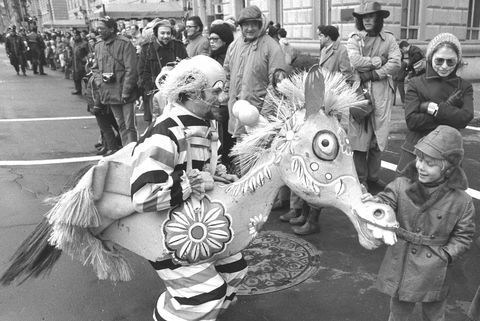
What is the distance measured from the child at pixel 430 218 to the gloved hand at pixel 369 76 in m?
2.46

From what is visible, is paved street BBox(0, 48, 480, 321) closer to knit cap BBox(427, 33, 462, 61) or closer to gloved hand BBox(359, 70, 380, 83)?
gloved hand BBox(359, 70, 380, 83)

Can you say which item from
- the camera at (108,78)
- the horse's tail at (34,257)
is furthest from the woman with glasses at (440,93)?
the camera at (108,78)

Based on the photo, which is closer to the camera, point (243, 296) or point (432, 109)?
point (243, 296)

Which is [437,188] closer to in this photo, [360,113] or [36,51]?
[360,113]

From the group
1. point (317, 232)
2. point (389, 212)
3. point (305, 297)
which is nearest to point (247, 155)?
point (389, 212)

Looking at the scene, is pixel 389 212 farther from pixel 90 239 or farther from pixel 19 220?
pixel 19 220

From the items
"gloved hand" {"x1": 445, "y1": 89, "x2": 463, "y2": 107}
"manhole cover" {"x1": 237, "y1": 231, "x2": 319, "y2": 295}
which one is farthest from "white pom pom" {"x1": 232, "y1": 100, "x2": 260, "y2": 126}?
"gloved hand" {"x1": 445, "y1": 89, "x2": 463, "y2": 107}

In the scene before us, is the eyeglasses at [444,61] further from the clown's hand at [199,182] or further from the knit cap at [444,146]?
the clown's hand at [199,182]

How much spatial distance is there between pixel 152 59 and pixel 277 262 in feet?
14.2

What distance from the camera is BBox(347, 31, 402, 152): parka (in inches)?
184

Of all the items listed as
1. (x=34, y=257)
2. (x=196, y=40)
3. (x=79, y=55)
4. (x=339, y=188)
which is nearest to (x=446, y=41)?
(x=339, y=188)

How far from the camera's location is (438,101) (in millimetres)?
3412

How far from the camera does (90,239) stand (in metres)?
2.59

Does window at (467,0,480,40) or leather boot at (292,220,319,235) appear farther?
window at (467,0,480,40)
